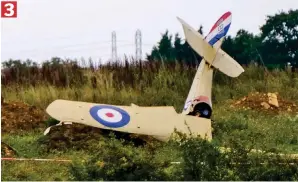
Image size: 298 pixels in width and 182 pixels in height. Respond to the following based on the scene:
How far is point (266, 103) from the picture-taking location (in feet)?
48.0

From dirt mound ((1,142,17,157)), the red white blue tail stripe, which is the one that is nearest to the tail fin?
the red white blue tail stripe

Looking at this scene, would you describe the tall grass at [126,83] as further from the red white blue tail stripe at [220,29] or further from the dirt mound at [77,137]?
the dirt mound at [77,137]

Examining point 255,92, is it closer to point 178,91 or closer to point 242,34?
point 178,91

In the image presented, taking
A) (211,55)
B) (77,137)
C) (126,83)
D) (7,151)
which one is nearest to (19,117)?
(77,137)

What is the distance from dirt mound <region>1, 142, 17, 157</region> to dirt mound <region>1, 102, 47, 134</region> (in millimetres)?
2034

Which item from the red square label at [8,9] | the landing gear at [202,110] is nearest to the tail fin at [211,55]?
the landing gear at [202,110]

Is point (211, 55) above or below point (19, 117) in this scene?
above

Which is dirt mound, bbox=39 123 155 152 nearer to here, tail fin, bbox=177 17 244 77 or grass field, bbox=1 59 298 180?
grass field, bbox=1 59 298 180

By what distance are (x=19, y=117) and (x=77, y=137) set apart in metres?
2.55

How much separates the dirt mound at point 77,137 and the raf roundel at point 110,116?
0.54 feet

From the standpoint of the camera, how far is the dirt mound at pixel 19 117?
39.7 ft

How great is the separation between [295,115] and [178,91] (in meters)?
3.15

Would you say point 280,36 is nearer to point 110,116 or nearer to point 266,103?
point 266,103

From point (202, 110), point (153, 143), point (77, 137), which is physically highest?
point (202, 110)
